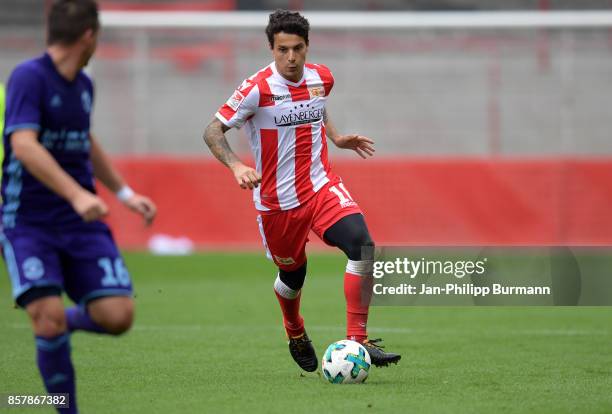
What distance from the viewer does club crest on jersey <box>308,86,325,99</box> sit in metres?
7.84

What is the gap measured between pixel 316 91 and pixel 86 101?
2.61 metres

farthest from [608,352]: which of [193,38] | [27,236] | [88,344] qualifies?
[193,38]

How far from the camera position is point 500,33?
18.5 meters

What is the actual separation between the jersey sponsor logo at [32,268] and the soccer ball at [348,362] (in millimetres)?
2352

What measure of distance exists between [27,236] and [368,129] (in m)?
13.5

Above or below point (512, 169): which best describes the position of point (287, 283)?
above

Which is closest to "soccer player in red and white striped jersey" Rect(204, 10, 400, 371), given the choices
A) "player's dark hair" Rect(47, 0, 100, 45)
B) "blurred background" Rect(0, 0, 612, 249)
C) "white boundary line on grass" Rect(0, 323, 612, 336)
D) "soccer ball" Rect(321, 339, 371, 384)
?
"soccer ball" Rect(321, 339, 371, 384)

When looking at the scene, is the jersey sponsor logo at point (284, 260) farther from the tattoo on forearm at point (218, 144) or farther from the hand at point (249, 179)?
the hand at point (249, 179)

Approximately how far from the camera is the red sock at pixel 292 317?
7.88m

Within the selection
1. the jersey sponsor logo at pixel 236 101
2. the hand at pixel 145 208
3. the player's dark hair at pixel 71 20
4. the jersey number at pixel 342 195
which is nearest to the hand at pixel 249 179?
the jersey sponsor logo at pixel 236 101

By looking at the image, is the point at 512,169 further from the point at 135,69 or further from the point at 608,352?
the point at 608,352

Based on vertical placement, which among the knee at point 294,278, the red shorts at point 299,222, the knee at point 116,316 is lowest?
the knee at point 294,278

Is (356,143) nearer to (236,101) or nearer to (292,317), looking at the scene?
(236,101)

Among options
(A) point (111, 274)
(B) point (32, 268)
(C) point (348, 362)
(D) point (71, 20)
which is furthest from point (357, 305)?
(D) point (71, 20)
